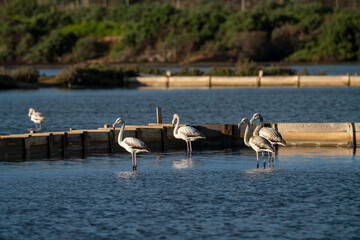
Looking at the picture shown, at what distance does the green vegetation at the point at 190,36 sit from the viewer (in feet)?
474

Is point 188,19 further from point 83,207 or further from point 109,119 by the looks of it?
point 83,207

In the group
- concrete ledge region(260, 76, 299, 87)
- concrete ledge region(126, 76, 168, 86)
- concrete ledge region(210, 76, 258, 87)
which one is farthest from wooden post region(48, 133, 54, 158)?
concrete ledge region(126, 76, 168, 86)

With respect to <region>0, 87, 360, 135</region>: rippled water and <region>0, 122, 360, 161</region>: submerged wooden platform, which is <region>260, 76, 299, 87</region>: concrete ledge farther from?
<region>0, 122, 360, 161</region>: submerged wooden platform

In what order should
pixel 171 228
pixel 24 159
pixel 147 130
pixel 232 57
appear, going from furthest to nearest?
pixel 232 57 < pixel 147 130 < pixel 24 159 < pixel 171 228

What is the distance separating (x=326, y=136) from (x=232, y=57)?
370 feet

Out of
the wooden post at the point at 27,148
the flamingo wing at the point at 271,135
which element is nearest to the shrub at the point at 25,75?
the wooden post at the point at 27,148

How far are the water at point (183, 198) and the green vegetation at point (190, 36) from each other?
116m

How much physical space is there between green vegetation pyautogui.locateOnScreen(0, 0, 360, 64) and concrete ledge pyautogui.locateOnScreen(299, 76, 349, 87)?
2255 inches

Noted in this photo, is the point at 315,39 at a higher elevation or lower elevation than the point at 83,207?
higher

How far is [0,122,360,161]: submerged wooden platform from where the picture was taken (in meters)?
29.5

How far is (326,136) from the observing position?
106 ft

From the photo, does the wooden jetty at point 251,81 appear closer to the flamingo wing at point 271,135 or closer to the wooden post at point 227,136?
the wooden post at point 227,136

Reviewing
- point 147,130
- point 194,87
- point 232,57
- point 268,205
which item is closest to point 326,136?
point 147,130

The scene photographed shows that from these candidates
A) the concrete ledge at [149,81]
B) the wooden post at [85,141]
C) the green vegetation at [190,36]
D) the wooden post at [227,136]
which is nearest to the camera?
the wooden post at [85,141]
